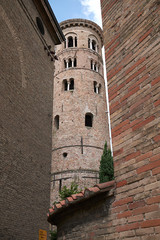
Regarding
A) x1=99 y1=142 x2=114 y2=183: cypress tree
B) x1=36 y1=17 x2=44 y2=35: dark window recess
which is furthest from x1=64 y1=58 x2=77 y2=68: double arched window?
x1=36 y1=17 x2=44 y2=35: dark window recess

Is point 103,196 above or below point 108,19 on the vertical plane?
below

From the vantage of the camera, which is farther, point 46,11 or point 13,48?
point 46,11

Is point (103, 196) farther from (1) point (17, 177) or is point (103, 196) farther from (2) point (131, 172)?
(1) point (17, 177)

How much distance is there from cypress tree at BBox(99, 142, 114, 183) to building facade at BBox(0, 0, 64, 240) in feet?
31.7

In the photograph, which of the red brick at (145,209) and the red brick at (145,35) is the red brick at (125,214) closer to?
the red brick at (145,209)

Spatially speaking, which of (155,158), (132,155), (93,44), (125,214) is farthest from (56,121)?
(155,158)

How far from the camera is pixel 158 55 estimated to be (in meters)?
3.53

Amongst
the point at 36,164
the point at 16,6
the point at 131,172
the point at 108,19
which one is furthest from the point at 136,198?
the point at 16,6

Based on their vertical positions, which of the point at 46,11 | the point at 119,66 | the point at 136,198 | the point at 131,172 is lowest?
the point at 136,198

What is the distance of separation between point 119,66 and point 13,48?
658 cm

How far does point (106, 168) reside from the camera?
1998 centimetres

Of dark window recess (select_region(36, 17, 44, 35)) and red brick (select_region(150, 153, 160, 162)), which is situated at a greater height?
dark window recess (select_region(36, 17, 44, 35))

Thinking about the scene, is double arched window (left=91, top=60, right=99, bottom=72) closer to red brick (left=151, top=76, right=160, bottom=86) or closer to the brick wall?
the brick wall

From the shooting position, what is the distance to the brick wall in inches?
122
